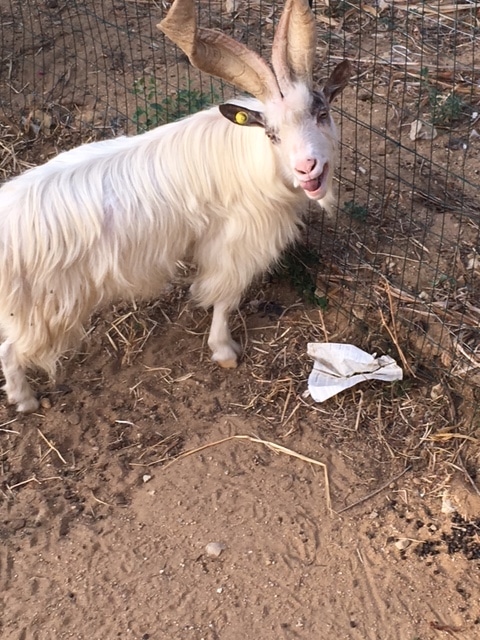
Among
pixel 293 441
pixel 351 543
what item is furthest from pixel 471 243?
pixel 351 543

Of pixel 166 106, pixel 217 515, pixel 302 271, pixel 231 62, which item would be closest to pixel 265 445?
pixel 217 515

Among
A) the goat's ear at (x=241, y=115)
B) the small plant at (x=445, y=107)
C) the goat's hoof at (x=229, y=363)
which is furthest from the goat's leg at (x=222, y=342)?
the small plant at (x=445, y=107)

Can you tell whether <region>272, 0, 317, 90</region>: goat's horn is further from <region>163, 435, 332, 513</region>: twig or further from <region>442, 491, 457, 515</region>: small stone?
<region>442, 491, 457, 515</region>: small stone

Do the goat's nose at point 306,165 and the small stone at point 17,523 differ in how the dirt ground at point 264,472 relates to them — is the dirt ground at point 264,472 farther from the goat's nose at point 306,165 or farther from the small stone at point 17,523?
the goat's nose at point 306,165

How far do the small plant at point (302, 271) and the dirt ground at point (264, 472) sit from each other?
0.05 m

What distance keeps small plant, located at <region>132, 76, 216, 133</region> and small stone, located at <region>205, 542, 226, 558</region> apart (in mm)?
2714

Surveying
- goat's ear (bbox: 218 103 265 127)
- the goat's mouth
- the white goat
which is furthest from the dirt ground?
goat's ear (bbox: 218 103 265 127)

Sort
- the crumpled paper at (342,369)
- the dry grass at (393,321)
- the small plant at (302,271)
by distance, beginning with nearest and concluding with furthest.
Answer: the dry grass at (393,321) < the crumpled paper at (342,369) < the small plant at (302,271)

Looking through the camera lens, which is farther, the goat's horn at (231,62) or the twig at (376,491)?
the twig at (376,491)

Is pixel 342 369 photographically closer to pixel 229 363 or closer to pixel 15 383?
pixel 229 363

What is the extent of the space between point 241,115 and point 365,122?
6.77 ft

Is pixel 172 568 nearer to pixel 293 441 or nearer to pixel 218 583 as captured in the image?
pixel 218 583

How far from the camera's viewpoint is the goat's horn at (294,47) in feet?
10.3

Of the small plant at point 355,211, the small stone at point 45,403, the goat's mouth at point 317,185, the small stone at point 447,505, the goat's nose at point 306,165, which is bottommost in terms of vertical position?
the small stone at point 45,403
